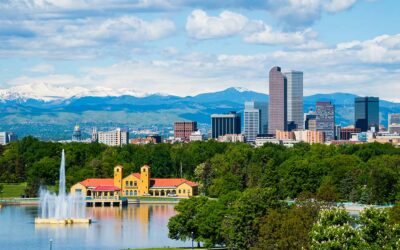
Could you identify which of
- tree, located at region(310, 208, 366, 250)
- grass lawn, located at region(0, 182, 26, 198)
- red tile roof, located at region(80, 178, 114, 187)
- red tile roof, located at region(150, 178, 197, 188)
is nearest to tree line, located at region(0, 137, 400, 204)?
grass lawn, located at region(0, 182, 26, 198)

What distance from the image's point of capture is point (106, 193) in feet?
402

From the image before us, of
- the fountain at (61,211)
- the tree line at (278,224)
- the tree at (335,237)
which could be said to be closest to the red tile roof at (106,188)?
the fountain at (61,211)

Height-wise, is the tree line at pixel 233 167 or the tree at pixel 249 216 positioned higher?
the tree line at pixel 233 167

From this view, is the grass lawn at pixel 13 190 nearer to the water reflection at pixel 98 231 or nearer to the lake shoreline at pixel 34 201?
the lake shoreline at pixel 34 201

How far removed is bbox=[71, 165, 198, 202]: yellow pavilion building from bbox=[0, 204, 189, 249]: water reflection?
15178mm

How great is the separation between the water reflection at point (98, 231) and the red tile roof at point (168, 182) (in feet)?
55.6

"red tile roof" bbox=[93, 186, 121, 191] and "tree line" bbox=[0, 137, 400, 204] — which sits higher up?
"tree line" bbox=[0, 137, 400, 204]

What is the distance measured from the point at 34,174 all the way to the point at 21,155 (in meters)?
16.2

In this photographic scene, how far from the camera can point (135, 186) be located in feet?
409

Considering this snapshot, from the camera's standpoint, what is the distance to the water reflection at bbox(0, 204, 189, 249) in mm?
71688

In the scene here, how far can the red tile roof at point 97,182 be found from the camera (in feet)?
401

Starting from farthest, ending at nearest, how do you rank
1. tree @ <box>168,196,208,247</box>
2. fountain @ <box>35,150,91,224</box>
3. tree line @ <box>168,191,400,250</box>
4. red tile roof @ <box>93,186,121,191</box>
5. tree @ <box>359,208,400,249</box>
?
red tile roof @ <box>93,186,121,191</box> < fountain @ <box>35,150,91,224</box> < tree @ <box>168,196,208,247</box> < tree @ <box>359,208,400,249</box> < tree line @ <box>168,191,400,250</box>

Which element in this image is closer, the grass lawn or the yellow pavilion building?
the grass lawn

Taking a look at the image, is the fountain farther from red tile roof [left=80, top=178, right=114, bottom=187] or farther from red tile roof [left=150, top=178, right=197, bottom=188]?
red tile roof [left=150, top=178, right=197, bottom=188]
